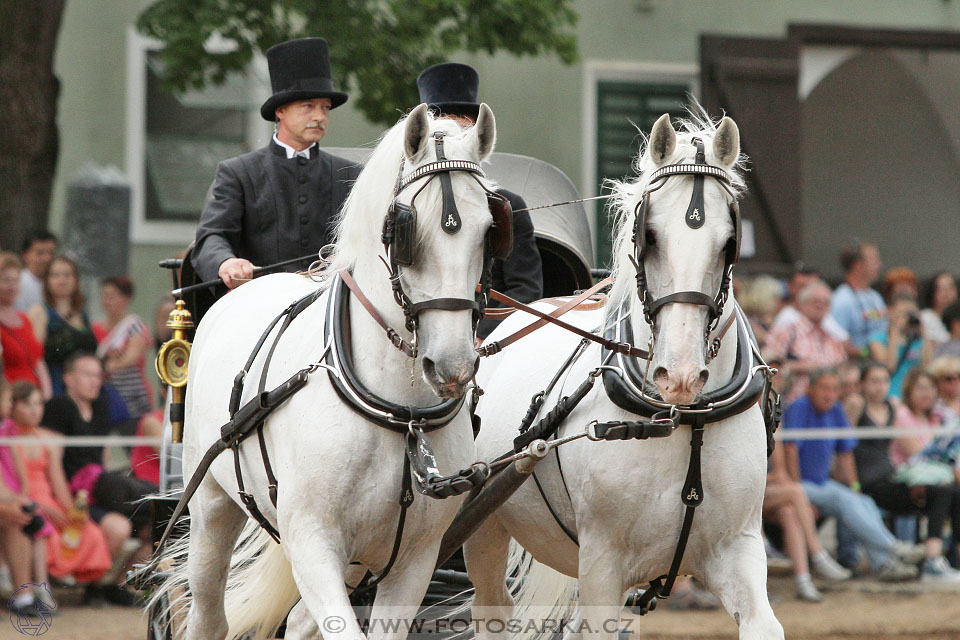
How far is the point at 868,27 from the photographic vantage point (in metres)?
11.9

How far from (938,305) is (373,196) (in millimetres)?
7924

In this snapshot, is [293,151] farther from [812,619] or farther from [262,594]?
[812,619]

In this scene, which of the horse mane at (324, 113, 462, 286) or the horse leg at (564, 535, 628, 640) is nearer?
the horse mane at (324, 113, 462, 286)

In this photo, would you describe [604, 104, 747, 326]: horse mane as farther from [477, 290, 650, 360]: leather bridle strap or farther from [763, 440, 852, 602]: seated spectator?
[763, 440, 852, 602]: seated spectator

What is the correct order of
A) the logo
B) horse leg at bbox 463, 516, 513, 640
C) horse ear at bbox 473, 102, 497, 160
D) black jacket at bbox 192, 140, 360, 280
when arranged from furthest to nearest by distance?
the logo
black jacket at bbox 192, 140, 360, 280
horse leg at bbox 463, 516, 513, 640
horse ear at bbox 473, 102, 497, 160

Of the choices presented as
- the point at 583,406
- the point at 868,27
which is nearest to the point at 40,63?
the point at 583,406

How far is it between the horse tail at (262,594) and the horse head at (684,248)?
4.83 ft

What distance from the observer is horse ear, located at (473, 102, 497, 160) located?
3.44m

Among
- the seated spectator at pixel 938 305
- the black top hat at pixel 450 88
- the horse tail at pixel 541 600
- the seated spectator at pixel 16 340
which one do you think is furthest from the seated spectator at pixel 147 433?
the seated spectator at pixel 938 305

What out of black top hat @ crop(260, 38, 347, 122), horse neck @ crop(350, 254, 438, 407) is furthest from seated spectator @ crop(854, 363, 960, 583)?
horse neck @ crop(350, 254, 438, 407)

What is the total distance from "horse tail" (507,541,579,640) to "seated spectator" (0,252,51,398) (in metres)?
3.48

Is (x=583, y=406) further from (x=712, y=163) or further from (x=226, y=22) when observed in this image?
(x=226, y=22)

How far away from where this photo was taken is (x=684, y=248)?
11.3ft

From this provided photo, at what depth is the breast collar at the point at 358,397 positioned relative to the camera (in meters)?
3.42
